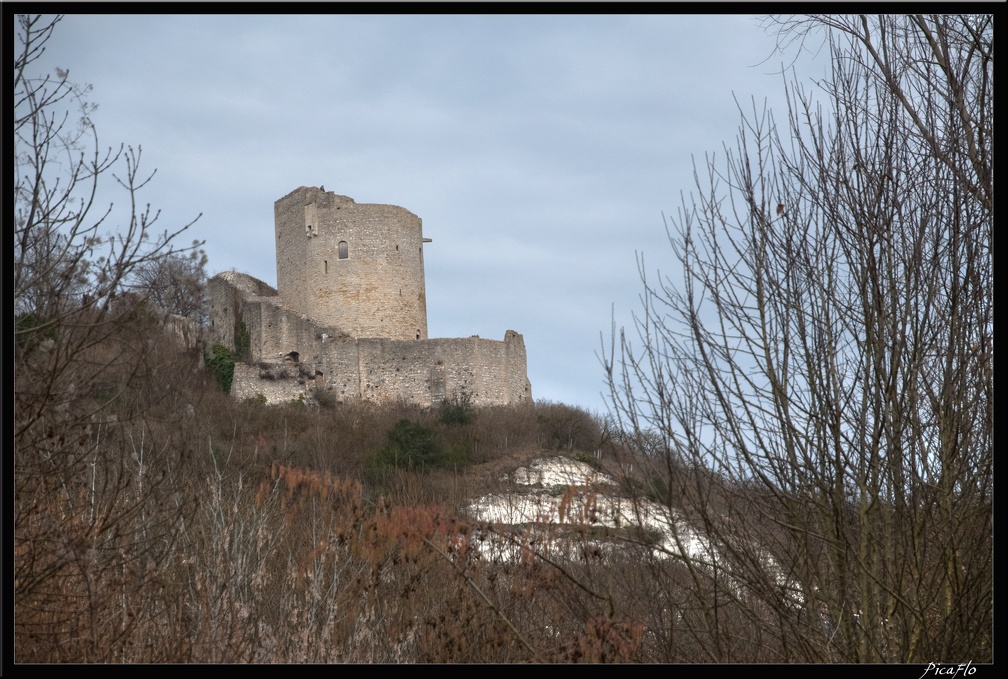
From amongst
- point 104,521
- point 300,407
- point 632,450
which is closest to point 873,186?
point 632,450

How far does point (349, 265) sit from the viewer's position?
31.7 m

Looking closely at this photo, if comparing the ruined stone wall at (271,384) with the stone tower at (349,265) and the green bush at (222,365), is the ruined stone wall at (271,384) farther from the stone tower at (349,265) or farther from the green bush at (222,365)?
the stone tower at (349,265)

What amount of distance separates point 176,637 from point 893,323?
154 inches

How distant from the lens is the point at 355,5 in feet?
15.1

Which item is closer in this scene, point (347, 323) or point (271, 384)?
point (271, 384)

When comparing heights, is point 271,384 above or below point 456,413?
above
